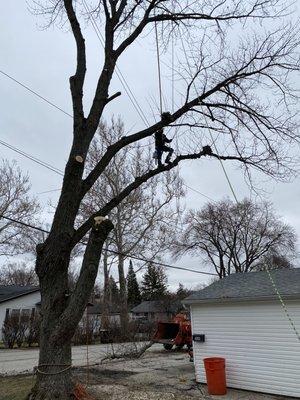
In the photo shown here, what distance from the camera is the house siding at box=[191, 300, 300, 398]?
10930 mm

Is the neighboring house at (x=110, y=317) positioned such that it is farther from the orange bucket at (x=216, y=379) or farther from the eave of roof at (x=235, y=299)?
the orange bucket at (x=216, y=379)

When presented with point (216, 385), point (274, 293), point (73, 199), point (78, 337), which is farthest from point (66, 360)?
point (78, 337)

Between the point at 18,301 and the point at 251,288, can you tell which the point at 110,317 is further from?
the point at 251,288

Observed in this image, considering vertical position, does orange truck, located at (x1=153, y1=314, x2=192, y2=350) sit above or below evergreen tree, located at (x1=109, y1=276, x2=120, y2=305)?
below

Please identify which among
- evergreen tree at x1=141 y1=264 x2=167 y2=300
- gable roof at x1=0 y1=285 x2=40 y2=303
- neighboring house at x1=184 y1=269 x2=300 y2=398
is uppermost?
evergreen tree at x1=141 y1=264 x2=167 y2=300

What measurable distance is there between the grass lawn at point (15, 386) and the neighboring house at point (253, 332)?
4765 millimetres

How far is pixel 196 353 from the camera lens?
13.1m

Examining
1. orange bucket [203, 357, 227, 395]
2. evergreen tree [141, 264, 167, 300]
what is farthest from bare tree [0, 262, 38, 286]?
orange bucket [203, 357, 227, 395]

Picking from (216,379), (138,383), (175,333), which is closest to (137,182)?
(216,379)

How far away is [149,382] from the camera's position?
12672 millimetres

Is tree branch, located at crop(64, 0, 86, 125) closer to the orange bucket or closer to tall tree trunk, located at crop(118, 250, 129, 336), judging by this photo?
the orange bucket

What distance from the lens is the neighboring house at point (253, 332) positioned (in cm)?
1094

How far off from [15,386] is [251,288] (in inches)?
266

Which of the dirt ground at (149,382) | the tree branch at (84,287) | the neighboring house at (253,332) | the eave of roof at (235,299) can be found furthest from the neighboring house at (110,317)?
the tree branch at (84,287)
